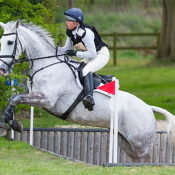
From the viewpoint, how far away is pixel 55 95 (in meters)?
5.29

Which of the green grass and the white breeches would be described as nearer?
the green grass

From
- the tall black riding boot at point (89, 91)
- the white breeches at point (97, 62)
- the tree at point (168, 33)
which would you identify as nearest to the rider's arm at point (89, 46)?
the white breeches at point (97, 62)

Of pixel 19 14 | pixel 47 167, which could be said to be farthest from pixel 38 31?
pixel 19 14

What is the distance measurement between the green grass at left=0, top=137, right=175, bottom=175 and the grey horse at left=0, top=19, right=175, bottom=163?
1.62 feet

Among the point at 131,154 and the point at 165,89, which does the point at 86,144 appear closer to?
the point at 131,154

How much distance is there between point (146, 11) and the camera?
29.9 m

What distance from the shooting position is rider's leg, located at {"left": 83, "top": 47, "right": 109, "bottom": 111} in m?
5.27

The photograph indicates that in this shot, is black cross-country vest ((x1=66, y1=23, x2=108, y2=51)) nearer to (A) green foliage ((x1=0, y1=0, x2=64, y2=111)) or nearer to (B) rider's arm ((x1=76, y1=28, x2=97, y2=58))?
(B) rider's arm ((x1=76, y1=28, x2=97, y2=58))

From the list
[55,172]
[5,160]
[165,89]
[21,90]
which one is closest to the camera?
[55,172]

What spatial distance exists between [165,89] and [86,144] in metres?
6.17

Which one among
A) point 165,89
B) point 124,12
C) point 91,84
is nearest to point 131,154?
point 91,84

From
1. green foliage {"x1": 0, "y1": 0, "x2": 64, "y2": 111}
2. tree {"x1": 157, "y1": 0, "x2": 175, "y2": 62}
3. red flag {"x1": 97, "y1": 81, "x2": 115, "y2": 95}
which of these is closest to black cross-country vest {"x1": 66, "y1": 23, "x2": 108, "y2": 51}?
red flag {"x1": 97, "y1": 81, "x2": 115, "y2": 95}

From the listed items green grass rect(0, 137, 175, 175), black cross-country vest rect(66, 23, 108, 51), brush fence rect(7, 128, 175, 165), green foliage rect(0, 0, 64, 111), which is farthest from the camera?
brush fence rect(7, 128, 175, 165)

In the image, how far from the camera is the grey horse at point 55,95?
5199 mm
